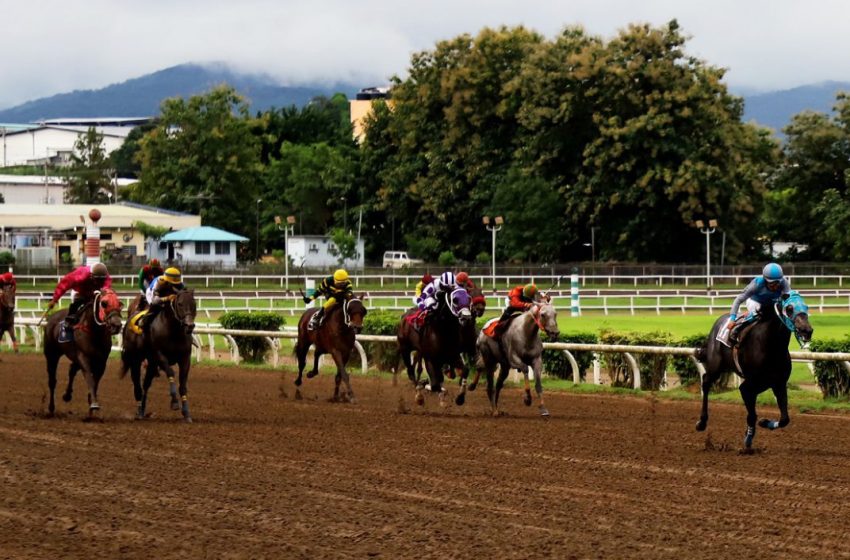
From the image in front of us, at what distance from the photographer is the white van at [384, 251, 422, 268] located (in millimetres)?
71875

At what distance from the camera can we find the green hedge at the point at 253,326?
27.0 meters

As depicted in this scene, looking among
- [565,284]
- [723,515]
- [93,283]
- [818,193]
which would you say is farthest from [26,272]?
[723,515]

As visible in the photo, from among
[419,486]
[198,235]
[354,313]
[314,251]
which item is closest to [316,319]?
[354,313]

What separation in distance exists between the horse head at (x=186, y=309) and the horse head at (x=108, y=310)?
0.63 metres

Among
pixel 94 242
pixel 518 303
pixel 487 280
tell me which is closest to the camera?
pixel 518 303

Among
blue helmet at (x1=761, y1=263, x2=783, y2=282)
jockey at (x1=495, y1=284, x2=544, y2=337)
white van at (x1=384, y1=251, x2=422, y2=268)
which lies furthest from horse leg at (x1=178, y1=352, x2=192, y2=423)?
white van at (x1=384, y1=251, x2=422, y2=268)

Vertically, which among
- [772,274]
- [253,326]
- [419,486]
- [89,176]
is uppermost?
[89,176]

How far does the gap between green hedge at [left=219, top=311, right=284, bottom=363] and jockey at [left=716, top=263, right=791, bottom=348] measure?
49.5 ft

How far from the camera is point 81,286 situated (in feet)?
50.9

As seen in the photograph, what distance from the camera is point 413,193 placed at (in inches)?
2918

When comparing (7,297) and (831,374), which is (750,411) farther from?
(7,297)

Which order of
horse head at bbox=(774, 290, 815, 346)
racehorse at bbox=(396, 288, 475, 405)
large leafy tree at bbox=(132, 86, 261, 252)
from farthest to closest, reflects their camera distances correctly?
large leafy tree at bbox=(132, 86, 261, 252)
racehorse at bbox=(396, 288, 475, 405)
horse head at bbox=(774, 290, 815, 346)

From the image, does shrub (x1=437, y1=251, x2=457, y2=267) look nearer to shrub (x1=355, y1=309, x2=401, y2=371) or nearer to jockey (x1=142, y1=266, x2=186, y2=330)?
shrub (x1=355, y1=309, x2=401, y2=371)

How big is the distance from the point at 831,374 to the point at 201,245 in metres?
59.1
